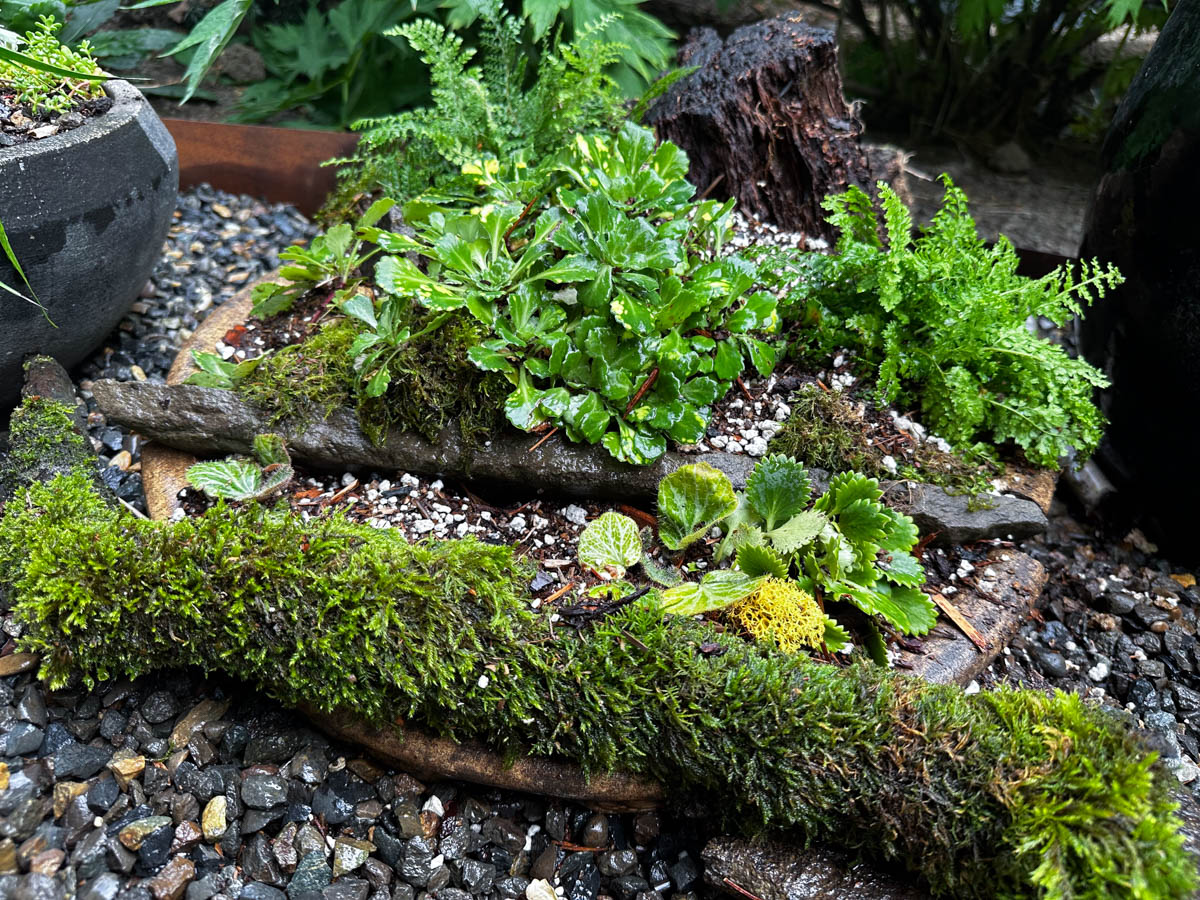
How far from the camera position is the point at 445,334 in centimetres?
257

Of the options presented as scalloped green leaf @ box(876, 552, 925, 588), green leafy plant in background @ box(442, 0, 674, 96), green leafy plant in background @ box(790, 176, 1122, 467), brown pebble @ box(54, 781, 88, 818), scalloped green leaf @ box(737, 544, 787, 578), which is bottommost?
brown pebble @ box(54, 781, 88, 818)

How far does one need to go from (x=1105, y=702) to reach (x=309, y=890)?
2195 millimetres

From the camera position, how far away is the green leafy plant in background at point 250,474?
245cm

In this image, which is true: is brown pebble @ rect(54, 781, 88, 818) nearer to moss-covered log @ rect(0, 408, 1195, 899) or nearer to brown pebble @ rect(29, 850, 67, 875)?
brown pebble @ rect(29, 850, 67, 875)

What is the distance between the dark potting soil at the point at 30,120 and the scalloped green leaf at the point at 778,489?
2338 mm

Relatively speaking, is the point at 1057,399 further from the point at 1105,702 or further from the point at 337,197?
the point at 337,197

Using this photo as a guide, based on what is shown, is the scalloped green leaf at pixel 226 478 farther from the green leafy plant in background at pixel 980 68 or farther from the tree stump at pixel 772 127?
the green leafy plant in background at pixel 980 68

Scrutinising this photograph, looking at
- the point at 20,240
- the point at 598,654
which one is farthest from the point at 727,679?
the point at 20,240

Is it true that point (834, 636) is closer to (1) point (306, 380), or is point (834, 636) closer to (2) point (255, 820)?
(2) point (255, 820)

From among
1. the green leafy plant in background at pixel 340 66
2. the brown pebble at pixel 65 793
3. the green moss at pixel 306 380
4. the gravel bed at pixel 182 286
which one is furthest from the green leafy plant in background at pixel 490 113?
the brown pebble at pixel 65 793

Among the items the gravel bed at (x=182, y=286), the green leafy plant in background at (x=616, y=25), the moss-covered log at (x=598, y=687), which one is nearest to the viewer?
the moss-covered log at (x=598, y=687)

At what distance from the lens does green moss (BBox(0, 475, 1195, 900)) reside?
1.80 m

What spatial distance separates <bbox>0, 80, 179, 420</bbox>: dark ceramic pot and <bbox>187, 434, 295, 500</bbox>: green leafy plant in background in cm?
72

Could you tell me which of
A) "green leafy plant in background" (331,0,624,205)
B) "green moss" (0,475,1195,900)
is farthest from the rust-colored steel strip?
"green moss" (0,475,1195,900)
